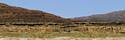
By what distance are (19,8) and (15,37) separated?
61.2 feet

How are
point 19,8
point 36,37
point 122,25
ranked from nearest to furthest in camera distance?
point 36,37 → point 122,25 → point 19,8

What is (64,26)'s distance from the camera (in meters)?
24.1

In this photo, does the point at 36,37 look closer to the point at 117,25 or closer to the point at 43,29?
the point at 43,29

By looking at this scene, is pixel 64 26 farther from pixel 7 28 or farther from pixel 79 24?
pixel 7 28

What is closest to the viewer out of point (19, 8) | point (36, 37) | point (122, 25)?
point (36, 37)

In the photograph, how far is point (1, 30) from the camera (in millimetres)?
23859

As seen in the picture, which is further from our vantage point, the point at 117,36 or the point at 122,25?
the point at 122,25

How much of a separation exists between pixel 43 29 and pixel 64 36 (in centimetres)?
316

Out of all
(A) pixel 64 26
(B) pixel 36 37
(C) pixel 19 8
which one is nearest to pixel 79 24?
(A) pixel 64 26

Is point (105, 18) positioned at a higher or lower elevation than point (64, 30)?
lower

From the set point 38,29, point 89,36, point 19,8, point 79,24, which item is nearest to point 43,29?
point 38,29

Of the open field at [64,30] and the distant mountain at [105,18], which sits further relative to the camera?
the distant mountain at [105,18]

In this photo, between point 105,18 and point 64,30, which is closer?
point 64,30

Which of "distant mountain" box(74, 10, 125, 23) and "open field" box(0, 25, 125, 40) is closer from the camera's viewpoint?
"open field" box(0, 25, 125, 40)
